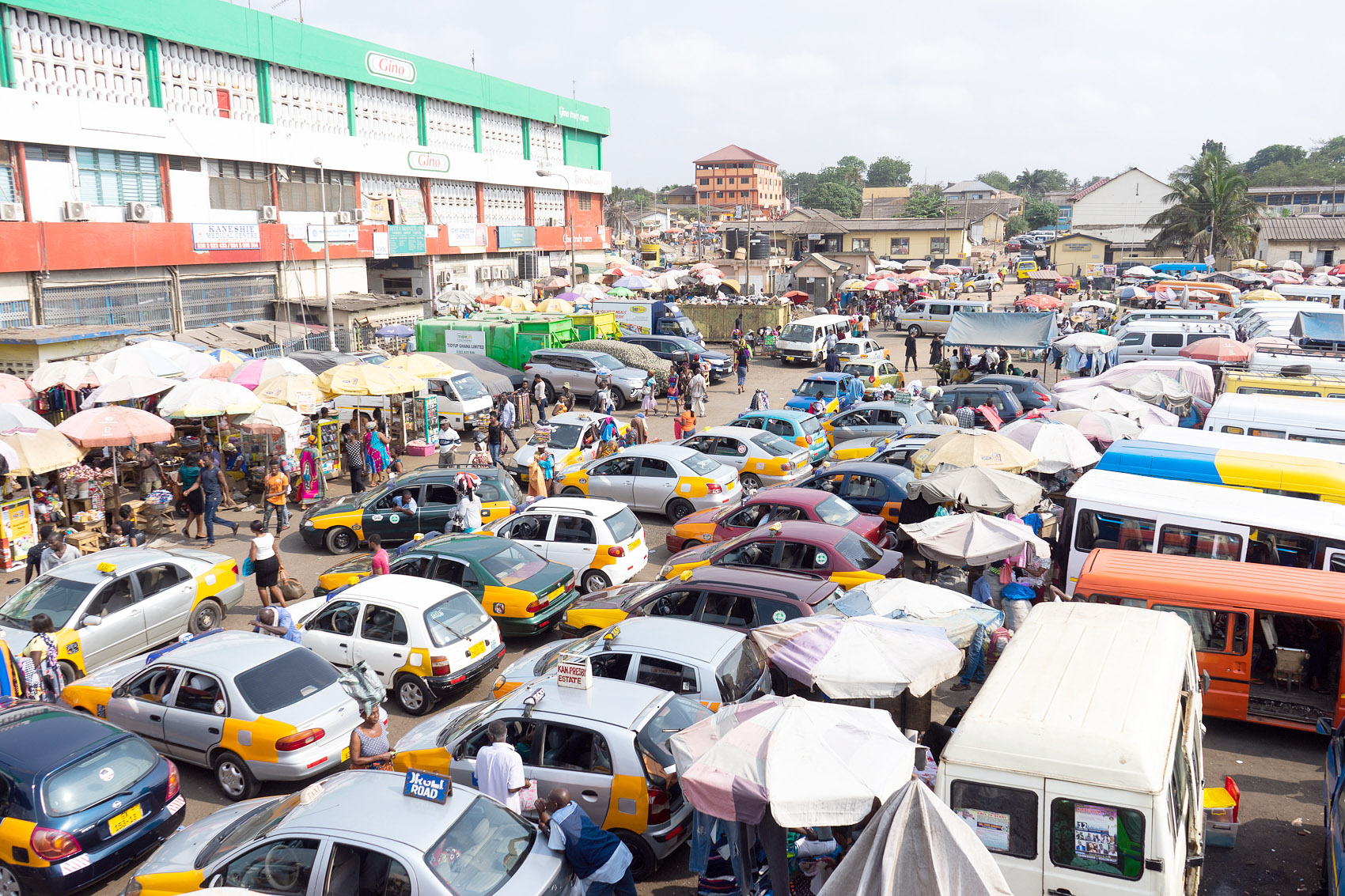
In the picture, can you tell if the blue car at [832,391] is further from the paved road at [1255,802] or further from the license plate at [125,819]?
the license plate at [125,819]

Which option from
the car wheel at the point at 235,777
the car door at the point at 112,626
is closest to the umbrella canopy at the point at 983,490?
the car wheel at the point at 235,777

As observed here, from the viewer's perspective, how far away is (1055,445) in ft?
53.1

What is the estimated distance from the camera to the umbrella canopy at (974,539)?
11.8m

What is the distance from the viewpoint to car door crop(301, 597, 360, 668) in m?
10.9

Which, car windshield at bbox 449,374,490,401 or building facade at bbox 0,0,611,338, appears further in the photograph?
building facade at bbox 0,0,611,338

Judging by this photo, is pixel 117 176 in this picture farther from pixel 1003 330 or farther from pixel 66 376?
pixel 1003 330

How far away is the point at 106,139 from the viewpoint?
2938 cm

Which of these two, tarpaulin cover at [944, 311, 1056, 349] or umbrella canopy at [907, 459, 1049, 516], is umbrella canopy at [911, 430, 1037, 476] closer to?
umbrella canopy at [907, 459, 1049, 516]

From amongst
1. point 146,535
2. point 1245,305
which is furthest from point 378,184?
point 1245,305

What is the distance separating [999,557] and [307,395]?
1432 centimetres

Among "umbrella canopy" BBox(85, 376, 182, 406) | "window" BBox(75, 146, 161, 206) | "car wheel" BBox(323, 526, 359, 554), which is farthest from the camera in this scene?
"window" BBox(75, 146, 161, 206)

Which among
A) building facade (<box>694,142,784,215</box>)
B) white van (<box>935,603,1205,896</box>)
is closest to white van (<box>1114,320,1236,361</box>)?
white van (<box>935,603,1205,896</box>)

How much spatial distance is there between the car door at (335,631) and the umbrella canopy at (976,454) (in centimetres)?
887

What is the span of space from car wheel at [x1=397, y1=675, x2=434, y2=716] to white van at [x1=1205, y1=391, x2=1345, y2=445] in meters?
14.1
